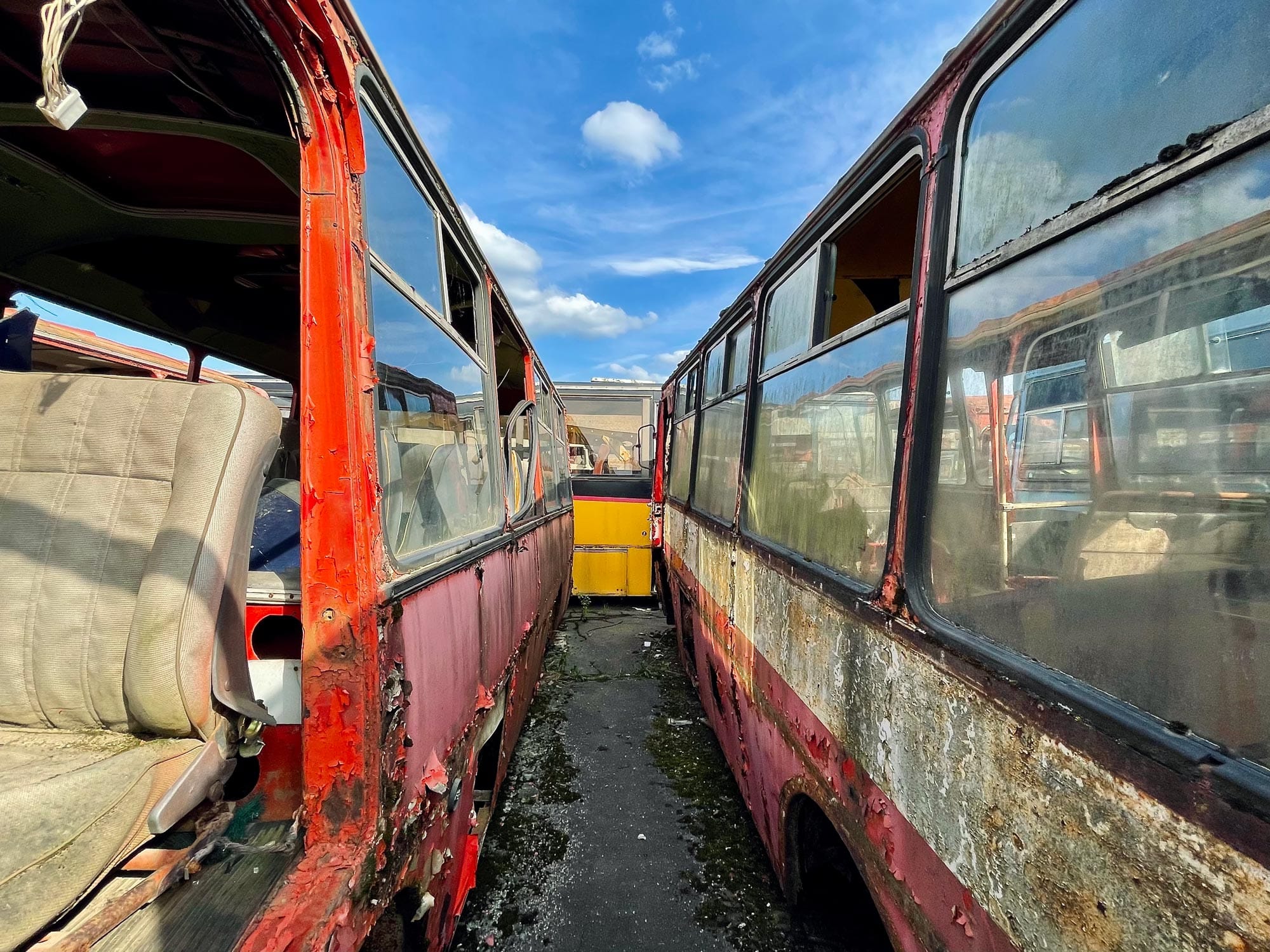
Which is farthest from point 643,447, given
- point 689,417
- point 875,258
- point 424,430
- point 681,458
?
point 424,430

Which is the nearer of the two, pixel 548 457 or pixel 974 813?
pixel 974 813

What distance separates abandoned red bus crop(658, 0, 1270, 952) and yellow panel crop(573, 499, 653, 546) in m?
5.83

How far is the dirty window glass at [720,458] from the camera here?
3.51 meters

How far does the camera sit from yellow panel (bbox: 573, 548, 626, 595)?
7977 millimetres

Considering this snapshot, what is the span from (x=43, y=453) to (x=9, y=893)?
1.07 metres

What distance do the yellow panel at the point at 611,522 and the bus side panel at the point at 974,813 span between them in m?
5.50

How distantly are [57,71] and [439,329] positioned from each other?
124cm

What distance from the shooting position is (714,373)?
448 cm

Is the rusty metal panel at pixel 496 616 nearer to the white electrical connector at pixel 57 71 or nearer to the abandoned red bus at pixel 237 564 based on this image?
the abandoned red bus at pixel 237 564

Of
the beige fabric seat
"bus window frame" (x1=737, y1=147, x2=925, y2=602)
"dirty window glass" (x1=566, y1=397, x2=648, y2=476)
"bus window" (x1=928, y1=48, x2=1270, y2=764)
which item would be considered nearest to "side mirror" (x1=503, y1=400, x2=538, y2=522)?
"bus window frame" (x1=737, y1=147, x2=925, y2=602)

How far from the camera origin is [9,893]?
112 centimetres

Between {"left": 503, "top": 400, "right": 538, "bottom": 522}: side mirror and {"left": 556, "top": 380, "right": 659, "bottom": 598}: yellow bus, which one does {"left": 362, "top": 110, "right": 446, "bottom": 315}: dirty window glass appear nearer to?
{"left": 503, "top": 400, "right": 538, "bottom": 522}: side mirror

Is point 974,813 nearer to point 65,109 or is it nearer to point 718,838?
point 65,109

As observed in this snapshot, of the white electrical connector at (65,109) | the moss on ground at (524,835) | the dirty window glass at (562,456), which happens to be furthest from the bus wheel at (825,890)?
the dirty window glass at (562,456)
